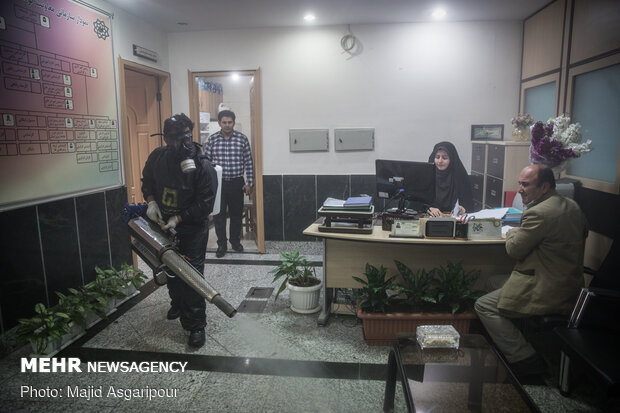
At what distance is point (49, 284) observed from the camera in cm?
301

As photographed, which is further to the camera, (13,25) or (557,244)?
(13,25)

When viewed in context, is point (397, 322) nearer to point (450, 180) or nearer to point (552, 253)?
point (552, 253)

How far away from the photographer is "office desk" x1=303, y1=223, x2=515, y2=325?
278 cm

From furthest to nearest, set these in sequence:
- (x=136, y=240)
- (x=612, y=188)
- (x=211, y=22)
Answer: (x=211, y=22)
(x=612, y=188)
(x=136, y=240)

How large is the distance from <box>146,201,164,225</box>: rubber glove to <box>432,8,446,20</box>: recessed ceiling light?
3395 millimetres

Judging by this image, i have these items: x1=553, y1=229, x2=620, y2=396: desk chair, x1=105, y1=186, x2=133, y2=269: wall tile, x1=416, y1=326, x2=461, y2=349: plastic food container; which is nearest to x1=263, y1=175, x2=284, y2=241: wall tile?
x1=105, y1=186, x2=133, y2=269: wall tile

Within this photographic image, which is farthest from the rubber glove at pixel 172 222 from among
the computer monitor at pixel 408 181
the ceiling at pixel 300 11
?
the ceiling at pixel 300 11

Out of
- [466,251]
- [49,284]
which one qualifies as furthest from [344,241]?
[49,284]

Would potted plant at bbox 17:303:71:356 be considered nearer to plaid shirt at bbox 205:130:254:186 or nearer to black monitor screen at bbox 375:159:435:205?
black monitor screen at bbox 375:159:435:205

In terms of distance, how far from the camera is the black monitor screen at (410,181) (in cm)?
276

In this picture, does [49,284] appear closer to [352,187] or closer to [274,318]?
[274,318]

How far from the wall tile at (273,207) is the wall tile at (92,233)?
1.95m

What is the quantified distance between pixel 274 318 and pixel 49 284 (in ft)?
5.42

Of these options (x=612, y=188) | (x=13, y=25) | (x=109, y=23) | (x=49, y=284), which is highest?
(x=109, y=23)
